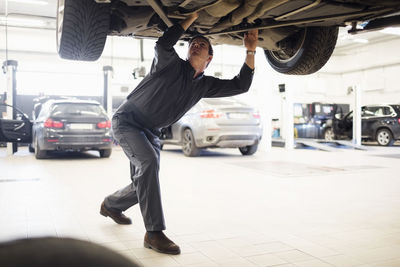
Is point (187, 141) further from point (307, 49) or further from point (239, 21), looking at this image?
point (239, 21)

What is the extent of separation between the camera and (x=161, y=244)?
92.1 inches

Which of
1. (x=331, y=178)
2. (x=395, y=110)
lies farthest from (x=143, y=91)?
(x=395, y=110)

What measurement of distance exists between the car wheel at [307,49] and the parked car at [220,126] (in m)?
4.87

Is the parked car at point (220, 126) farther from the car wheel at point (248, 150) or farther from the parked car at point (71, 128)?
the parked car at point (71, 128)

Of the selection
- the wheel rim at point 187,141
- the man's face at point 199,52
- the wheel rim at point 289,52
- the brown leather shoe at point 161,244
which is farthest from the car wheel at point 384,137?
the brown leather shoe at point 161,244

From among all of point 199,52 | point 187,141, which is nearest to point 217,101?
point 187,141

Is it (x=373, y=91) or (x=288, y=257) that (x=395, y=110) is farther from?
(x=288, y=257)

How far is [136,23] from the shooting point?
106 inches

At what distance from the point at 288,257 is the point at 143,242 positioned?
0.97m

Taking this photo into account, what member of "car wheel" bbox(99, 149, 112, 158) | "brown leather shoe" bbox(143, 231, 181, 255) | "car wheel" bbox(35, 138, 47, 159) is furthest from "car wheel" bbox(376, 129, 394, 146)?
"brown leather shoe" bbox(143, 231, 181, 255)

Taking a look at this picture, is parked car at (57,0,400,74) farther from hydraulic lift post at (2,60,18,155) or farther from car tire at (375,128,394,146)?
car tire at (375,128,394,146)

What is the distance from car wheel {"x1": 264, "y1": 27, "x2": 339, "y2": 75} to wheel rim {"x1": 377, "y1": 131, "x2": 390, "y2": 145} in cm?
1172

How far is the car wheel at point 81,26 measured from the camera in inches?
93.5

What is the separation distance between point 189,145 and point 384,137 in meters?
8.38
